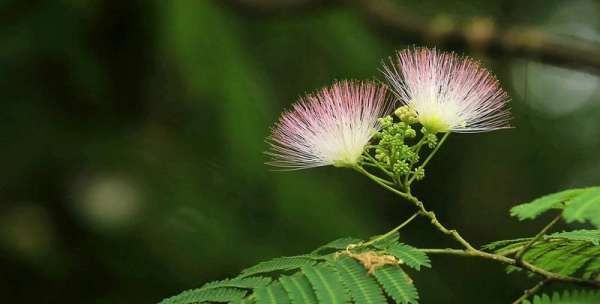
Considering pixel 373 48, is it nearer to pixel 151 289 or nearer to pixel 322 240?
pixel 322 240

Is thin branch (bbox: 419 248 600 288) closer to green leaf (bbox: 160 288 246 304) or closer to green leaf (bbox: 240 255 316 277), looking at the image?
green leaf (bbox: 240 255 316 277)

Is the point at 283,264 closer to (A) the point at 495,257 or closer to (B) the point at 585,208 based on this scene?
(A) the point at 495,257

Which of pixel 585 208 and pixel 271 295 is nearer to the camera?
pixel 585 208

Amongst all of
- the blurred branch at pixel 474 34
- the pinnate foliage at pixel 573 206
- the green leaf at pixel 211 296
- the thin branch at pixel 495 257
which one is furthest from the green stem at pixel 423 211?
the blurred branch at pixel 474 34

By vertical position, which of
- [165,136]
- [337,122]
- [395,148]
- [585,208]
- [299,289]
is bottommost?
[585,208]

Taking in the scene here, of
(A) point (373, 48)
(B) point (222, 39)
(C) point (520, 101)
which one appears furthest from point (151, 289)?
(C) point (520, 101)

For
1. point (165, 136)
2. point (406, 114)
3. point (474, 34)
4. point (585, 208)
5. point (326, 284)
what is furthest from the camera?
point (165, 136)

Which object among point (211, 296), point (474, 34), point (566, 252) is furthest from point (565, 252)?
point (474, 34)
